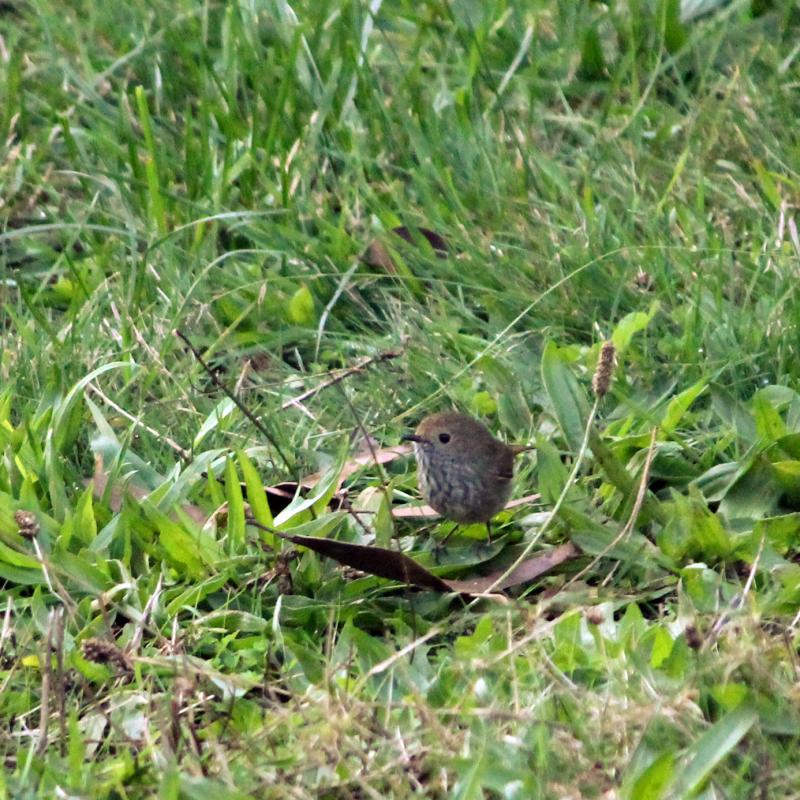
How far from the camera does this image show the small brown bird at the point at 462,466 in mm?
4281

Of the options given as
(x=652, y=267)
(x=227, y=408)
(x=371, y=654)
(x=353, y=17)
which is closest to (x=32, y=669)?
(x=371, y=654)

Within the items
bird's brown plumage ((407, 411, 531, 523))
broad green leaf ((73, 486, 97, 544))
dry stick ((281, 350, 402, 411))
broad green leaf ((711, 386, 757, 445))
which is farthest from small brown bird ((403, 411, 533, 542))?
broad green leaf ((73, 486, 97, 544))

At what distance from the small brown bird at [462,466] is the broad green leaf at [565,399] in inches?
7.2

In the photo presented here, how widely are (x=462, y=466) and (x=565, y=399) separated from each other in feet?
1.93

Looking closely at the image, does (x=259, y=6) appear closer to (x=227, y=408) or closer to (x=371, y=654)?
(x=227, y=408)

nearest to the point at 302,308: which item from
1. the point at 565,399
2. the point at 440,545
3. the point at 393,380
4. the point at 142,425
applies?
the point at 393,380

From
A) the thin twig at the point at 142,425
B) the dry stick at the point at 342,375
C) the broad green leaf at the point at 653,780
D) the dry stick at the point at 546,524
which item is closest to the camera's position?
the broad green leaf at the point at 653,780

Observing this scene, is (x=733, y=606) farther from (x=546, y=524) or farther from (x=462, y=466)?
(x=462, y=466)

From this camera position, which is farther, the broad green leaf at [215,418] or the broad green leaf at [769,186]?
the broad green leaf at [769,186]

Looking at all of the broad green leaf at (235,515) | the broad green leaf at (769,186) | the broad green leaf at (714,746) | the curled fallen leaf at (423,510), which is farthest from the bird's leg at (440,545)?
the broad green leaf at (769,186)

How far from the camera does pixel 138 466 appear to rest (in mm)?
4656

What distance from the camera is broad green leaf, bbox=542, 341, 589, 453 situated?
15.1 feet

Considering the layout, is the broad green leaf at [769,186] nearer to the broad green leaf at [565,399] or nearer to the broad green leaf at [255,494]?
the broad green leaf at [565,399]

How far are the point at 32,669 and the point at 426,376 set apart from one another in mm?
1819
